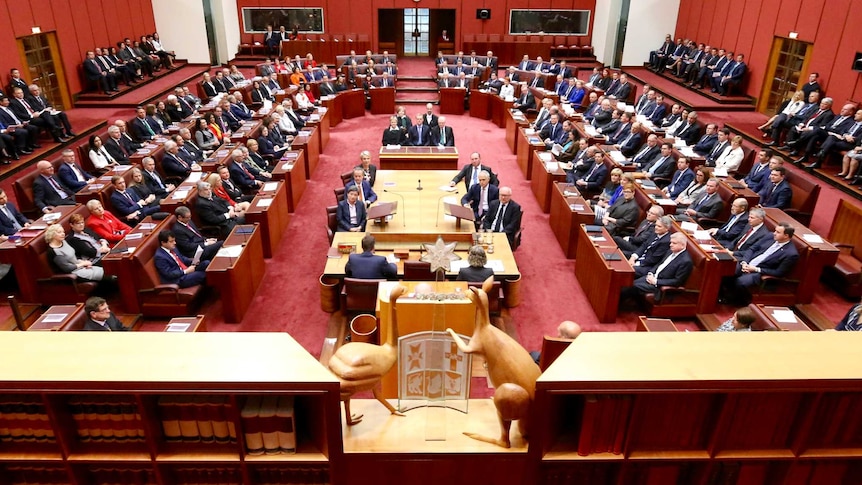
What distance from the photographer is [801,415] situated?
2.84m

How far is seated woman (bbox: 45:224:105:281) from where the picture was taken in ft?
20.8

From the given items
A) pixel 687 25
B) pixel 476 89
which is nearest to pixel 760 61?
pixel 687 25

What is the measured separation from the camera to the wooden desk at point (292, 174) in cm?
887

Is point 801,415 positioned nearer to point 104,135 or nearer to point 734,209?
point 734,209

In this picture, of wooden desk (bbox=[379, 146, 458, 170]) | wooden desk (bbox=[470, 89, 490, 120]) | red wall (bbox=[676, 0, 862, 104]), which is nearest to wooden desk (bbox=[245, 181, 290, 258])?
wooden desk (bbox=[379, 146, 458, 170])

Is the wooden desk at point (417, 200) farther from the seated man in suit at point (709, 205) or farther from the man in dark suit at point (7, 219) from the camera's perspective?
the man in dark suit at point (7, 219)

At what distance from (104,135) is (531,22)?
50.8 ft

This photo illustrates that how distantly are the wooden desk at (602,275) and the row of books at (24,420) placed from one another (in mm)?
4997

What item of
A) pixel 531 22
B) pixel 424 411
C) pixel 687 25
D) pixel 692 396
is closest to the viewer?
pixel 692 396

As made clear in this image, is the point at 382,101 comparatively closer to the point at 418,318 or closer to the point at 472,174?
the point at 472,174

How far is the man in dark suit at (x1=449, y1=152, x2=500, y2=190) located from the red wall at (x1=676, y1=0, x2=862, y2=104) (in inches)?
311

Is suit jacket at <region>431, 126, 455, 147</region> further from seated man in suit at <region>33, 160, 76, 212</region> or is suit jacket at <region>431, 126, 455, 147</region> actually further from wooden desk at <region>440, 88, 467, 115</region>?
seated man in suit at <region>33, 160, 76, 212</region>

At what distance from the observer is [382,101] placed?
15406 mm

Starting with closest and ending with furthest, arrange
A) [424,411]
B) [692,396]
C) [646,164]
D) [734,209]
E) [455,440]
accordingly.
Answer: [692,396]
[455,440]
[424,411]
[734,209]
[646,164]
